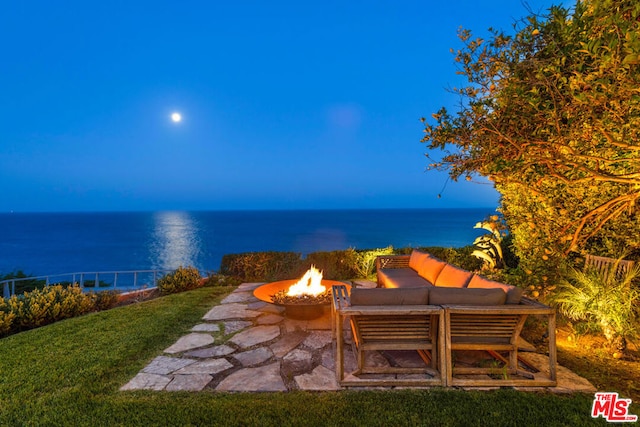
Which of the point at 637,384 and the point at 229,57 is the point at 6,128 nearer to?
the point at 229,57

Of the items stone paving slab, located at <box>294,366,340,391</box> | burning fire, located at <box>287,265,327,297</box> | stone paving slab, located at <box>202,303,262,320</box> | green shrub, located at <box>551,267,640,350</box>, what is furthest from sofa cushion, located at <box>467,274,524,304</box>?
stone paving slab, located at <box>202,303,262,320</box>

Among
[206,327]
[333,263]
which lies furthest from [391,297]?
[333,263]

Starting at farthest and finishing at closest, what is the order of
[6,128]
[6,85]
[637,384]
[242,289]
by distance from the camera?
[6,128] < [6,85] < [242,289] < [637,384]

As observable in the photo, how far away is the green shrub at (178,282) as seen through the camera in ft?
23.6

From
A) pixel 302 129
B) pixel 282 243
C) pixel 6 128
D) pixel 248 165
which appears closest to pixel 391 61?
pixel 302 129

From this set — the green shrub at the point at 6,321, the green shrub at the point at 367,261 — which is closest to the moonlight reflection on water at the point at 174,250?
the green shrub at the point at 367,261

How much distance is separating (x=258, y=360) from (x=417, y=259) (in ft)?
12.1

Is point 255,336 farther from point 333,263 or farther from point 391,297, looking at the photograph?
point 333,263

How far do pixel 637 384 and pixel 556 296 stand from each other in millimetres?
1359

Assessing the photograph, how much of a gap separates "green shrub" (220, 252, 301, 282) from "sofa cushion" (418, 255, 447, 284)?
170 inches

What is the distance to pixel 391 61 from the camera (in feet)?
83.9

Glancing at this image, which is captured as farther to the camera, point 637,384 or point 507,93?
point 507,93

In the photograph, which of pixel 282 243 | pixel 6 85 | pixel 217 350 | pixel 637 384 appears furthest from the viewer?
pixel 282 243

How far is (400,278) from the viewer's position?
17.6 ft
